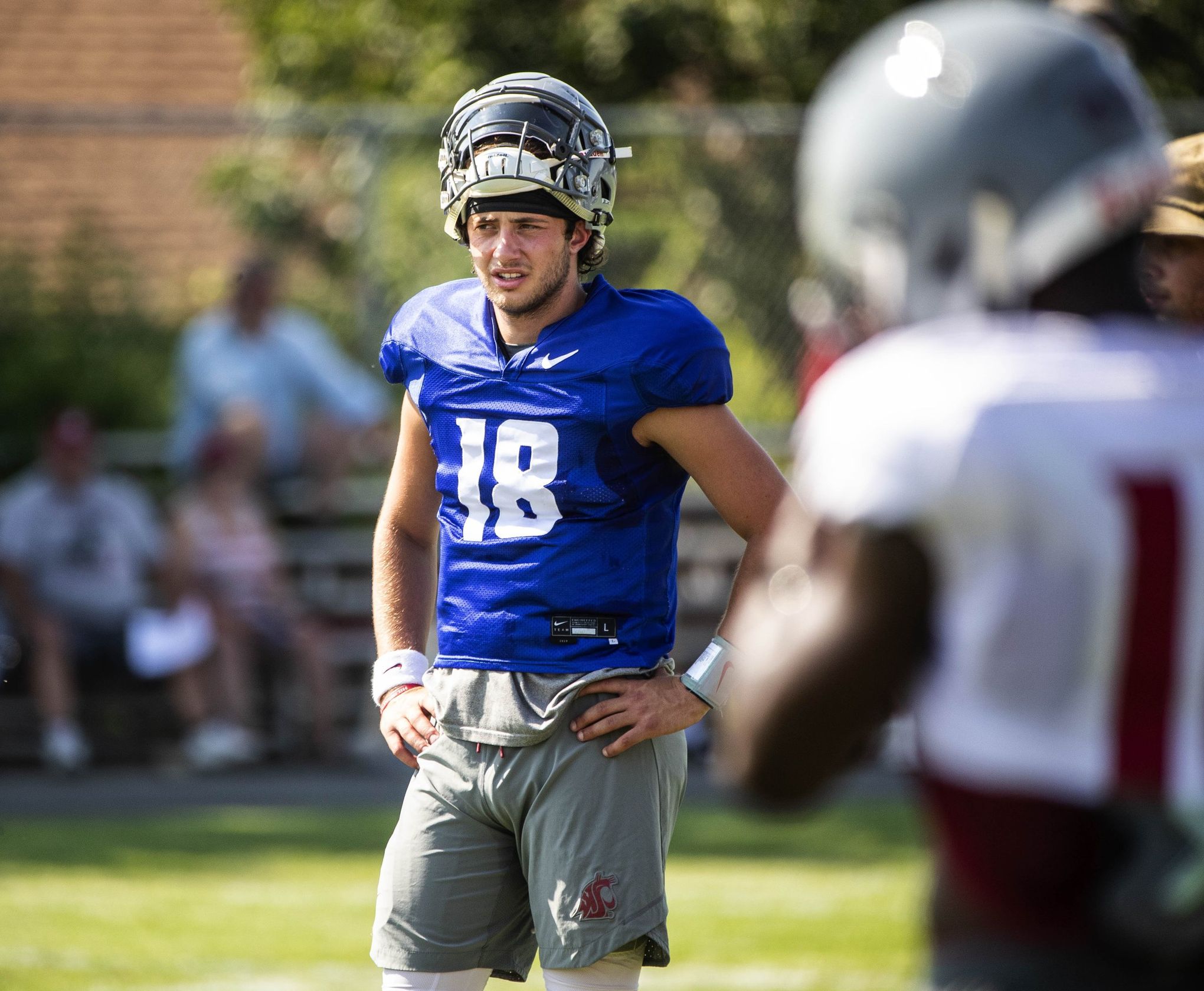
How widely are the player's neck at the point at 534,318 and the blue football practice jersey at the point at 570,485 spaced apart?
0.09ft

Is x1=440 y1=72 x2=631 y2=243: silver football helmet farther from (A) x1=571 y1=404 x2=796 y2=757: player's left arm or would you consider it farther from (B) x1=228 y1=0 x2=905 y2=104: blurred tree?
(B) x1=228 y1=0 x2=905 y2=104: blurred tree

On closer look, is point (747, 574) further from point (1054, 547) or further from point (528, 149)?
point (1054, 547)

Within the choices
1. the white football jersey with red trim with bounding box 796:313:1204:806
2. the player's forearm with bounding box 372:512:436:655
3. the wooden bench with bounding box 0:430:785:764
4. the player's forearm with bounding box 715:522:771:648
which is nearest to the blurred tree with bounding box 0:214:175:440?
the wooden bench with bounding box 0:430:785:764

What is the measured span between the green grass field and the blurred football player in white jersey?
3.56 m

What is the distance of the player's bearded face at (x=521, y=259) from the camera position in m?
3.27

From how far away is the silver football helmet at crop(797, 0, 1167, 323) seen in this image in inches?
70.7

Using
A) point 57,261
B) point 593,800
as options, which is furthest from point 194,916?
point 57,261

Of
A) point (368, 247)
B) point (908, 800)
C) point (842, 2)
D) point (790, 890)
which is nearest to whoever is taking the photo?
point (790, 890)

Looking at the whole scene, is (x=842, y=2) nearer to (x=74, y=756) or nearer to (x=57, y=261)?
(x=57, y=261)

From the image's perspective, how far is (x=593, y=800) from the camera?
3.18 m

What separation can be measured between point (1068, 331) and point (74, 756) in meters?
8.03

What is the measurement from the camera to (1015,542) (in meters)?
1.67

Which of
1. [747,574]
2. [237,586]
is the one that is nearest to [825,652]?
[747,574]

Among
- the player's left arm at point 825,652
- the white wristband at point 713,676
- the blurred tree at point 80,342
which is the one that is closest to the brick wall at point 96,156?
Result: the blurred tree at point 80,342
